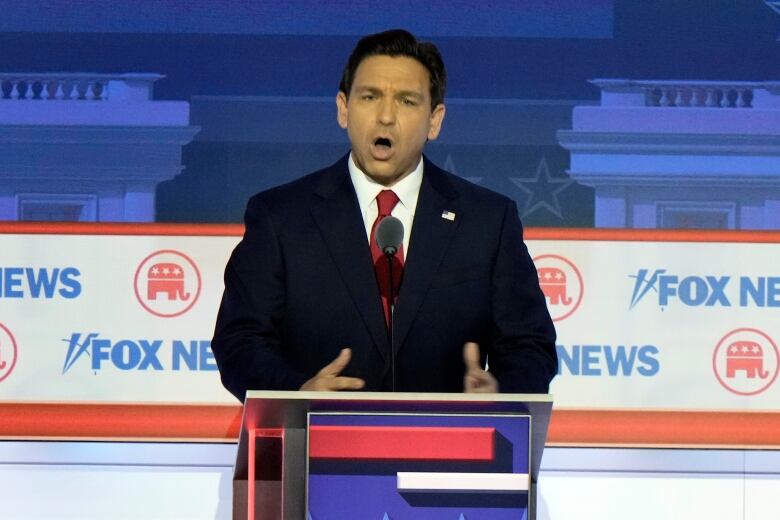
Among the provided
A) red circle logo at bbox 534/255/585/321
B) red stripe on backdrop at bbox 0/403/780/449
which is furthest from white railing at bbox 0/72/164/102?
red circle logo at bbox 534/255/585/321

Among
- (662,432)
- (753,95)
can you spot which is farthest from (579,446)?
(753,95)

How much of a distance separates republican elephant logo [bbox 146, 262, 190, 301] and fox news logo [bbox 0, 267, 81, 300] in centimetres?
22

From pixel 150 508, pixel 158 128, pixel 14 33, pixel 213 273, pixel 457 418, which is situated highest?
pixel 14 33

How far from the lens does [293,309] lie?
2.92m

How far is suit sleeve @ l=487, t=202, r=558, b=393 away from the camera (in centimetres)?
284

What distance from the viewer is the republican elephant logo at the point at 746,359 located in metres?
4.23

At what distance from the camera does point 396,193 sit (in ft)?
9.89

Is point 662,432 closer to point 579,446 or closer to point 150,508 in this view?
point 579,446

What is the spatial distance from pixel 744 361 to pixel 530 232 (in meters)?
0.76

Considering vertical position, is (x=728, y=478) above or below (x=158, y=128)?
below

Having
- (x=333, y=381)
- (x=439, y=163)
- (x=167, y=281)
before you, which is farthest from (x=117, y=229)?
(x=333, y=381)

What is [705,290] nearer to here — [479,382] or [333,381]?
[479,382]

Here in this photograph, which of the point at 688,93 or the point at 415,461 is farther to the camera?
the point at 688,93

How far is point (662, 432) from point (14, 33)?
2.33 metres
